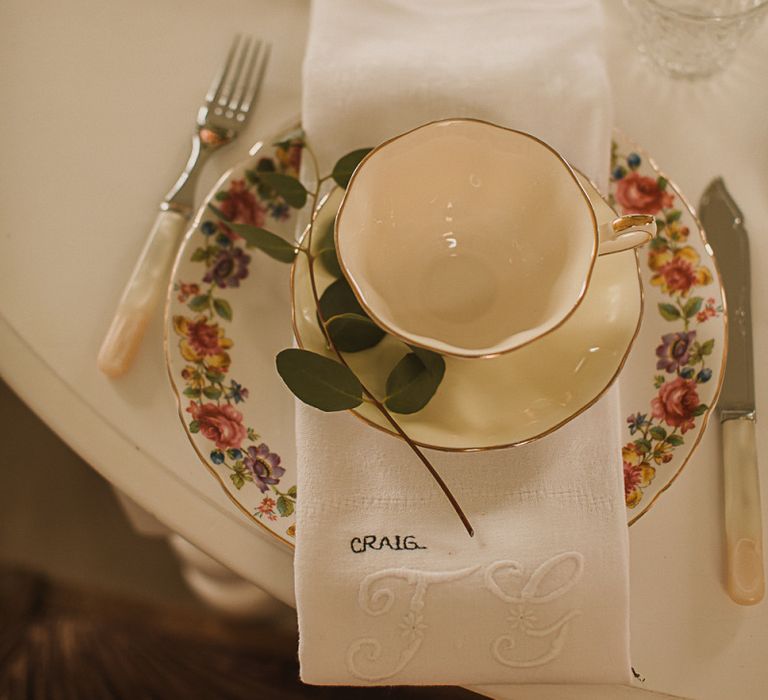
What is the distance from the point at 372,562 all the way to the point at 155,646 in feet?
1.77

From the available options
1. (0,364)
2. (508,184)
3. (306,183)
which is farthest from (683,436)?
(0,364)

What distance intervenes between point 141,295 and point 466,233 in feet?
0.78

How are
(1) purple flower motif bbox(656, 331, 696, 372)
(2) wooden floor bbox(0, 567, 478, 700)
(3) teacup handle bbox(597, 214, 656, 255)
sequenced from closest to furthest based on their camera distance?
(3) teacup handle bbox(597, 214, 656, 255) < (1) purple flower motif bbox(656, 331, 696, 372) < (2) wooden floor bbox(0, 567, 478, 700)

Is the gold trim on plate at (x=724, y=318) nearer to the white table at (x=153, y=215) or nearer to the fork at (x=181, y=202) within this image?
the white table at (x=153, y=215)

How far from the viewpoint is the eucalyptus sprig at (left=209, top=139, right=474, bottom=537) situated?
435 millimetres

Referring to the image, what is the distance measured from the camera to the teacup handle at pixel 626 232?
0.43m

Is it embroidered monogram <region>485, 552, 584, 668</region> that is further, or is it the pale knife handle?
the pale knife handle

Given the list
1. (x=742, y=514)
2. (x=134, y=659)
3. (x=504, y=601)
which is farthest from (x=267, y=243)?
(x=134, y=659)

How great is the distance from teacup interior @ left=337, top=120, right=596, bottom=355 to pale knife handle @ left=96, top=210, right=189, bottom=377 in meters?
0.18

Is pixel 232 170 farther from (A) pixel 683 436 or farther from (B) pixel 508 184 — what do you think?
(A) pixel 683 436

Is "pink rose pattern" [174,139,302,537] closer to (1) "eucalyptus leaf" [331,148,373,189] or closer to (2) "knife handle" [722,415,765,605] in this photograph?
(1) "eucalyptus leaf" [331,148,373,189]

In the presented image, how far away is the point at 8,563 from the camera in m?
0.91

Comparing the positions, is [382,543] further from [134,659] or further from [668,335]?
[134,659]

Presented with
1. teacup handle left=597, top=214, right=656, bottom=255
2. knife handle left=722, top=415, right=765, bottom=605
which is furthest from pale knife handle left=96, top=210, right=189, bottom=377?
knife handle left=722, top=415, right=765, bottom=605
